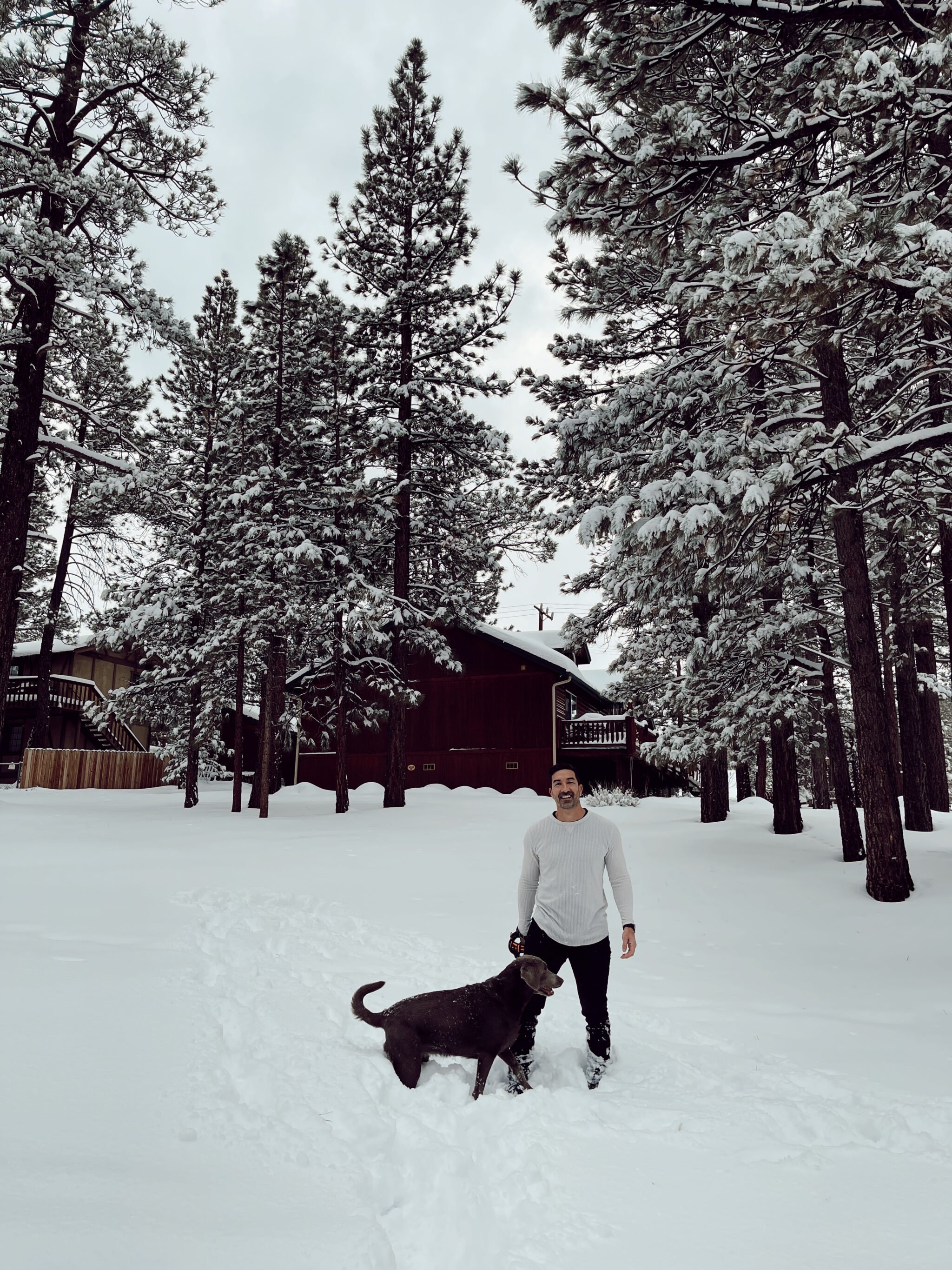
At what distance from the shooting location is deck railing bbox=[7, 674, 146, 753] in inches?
1221

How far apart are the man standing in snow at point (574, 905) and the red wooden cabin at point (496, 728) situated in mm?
22113

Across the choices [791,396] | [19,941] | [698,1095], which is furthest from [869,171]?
[19,941]

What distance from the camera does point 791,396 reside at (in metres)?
13.6

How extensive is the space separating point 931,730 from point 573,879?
70.7 ft

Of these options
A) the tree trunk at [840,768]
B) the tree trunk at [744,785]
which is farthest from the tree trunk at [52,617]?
the tree trunk at [744,785]

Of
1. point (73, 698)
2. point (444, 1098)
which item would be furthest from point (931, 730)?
point (73, 698)

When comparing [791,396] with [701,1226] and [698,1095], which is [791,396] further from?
[701,1226]

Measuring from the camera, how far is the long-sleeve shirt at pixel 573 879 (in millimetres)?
4898

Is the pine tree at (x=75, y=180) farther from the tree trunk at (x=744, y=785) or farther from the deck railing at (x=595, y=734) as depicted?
the tree trunk at (x=744, y=785)

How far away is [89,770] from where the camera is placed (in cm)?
2616

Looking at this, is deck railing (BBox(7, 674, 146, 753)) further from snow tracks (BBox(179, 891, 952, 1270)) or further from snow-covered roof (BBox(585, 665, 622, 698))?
snow tracks (BBox(179, 891, 952, 1270))

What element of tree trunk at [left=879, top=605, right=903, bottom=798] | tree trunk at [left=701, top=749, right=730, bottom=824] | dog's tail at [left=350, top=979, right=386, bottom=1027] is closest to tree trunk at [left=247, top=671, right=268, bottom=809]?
tree trunk at [left=701, top=749, right=730, bottom=824]

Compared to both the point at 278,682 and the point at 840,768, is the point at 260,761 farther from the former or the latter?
the point at 840,768

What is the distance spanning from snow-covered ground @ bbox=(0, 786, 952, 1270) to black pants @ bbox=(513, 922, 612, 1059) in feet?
0.83
